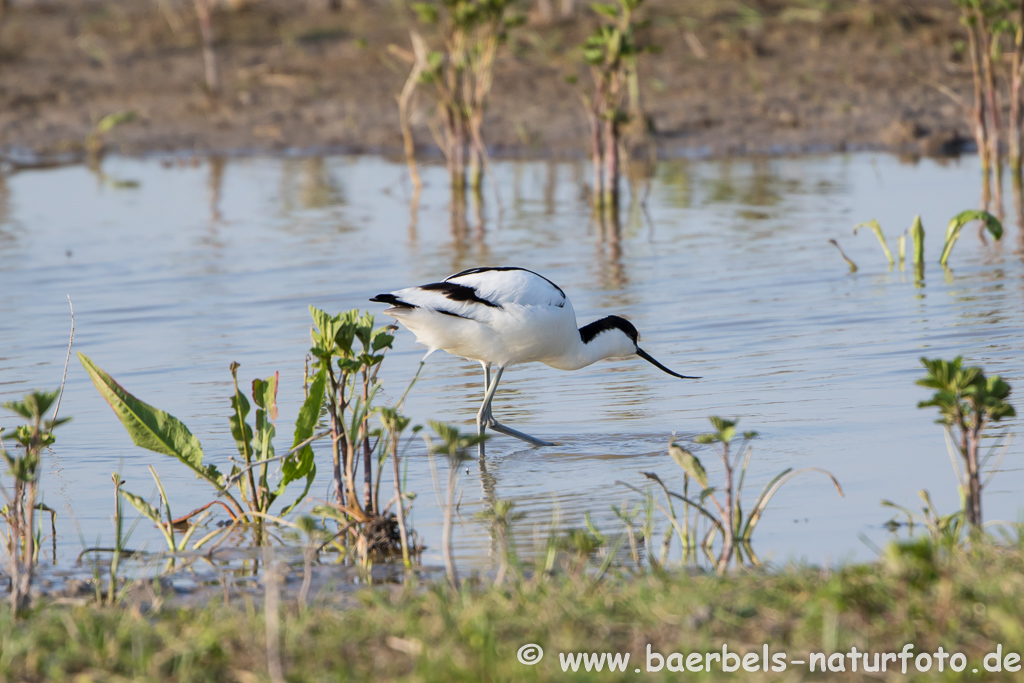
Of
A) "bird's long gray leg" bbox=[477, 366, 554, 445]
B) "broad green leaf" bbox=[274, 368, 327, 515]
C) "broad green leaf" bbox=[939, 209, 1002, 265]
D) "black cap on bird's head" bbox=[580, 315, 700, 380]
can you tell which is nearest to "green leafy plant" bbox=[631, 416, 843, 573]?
"broad green leaf" bbox=[274, 368, 327, 515]

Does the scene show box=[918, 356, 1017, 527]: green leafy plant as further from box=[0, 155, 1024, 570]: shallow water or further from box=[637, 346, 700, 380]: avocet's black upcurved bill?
box=[637, 346, 700, 380]: avocet's black upcurved bill

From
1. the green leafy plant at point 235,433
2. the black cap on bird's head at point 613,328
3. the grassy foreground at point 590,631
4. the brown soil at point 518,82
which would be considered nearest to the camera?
the grassy foreground at point 590,631

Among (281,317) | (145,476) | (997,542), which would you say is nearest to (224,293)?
(281,317)

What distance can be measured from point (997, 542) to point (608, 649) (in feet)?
3.80

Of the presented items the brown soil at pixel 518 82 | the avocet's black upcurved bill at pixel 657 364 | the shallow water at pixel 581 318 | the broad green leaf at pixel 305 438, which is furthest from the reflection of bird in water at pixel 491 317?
the brown soil at pixel 518 82

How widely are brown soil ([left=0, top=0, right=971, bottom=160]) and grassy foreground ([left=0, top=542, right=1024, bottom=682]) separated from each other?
11523mm

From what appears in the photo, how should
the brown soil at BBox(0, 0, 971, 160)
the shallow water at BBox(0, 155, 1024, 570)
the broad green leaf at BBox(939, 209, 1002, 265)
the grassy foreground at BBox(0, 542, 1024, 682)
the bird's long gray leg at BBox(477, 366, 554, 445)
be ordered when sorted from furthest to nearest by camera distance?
the brown soil at BBox(0, 0, 971, 160) → the broad green leaf at BBox(939, 209, 1002, 265) → the bird's long gray leg at BBox(477, 366, 554, 445) → the shallow water at BBox(0, 155, 1024, 570) → the grassy foreground at BBox(0, 542, 1024, 682)

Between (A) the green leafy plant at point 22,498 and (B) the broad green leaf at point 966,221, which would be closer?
(A) the green leafy plant at point 22,498

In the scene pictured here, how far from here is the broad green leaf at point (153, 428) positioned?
152 inches

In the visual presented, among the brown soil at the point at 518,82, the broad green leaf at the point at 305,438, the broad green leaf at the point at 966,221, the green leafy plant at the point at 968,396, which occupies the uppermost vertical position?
the brown soil at the point at 518,82

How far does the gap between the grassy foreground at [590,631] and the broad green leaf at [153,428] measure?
1.10m

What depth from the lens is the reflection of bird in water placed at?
482 centimetres

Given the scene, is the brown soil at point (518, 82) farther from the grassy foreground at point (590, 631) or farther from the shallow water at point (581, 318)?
the grassy foreground at point (590, 631)

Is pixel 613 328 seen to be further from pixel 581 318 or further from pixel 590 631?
pixel 590 631
